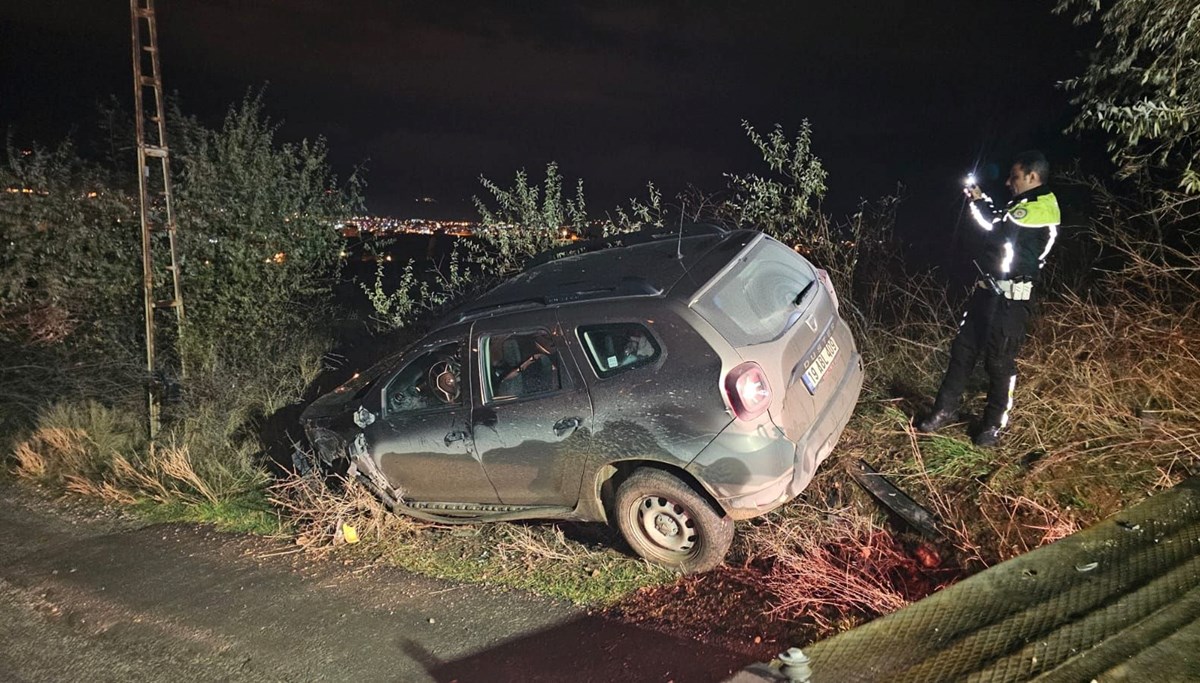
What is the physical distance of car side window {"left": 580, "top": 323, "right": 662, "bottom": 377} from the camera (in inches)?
174

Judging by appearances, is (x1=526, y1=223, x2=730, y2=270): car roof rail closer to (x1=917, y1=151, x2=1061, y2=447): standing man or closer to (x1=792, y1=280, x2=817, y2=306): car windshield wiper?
(x1=792, y1=280, x2=817, y2=306): car windshield wiper

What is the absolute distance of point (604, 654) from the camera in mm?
4012

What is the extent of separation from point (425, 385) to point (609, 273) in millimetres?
1433

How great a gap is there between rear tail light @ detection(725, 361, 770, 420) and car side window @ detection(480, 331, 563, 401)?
104 centimetres

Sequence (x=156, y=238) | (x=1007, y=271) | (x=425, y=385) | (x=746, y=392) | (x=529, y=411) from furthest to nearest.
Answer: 1. (x=156, y=238)
2. (x=425, y=385)
3. (x=1007, y=271)
4. (x=529, y=411)
5. (x=746, y=392)

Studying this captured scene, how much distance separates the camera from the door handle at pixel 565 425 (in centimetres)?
458

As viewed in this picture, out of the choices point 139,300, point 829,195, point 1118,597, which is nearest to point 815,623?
point 1118,597

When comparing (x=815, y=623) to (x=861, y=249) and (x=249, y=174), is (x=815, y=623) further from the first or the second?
(x=249, y=174)

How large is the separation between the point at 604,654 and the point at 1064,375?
11.3ft

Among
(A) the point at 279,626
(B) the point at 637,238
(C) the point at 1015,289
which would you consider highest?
(B) the point at 637,238

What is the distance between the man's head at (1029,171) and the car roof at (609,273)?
1.64 meters

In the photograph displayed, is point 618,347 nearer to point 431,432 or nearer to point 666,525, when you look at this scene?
point 666,525

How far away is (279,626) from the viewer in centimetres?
477

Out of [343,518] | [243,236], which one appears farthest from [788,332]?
[243,236]
